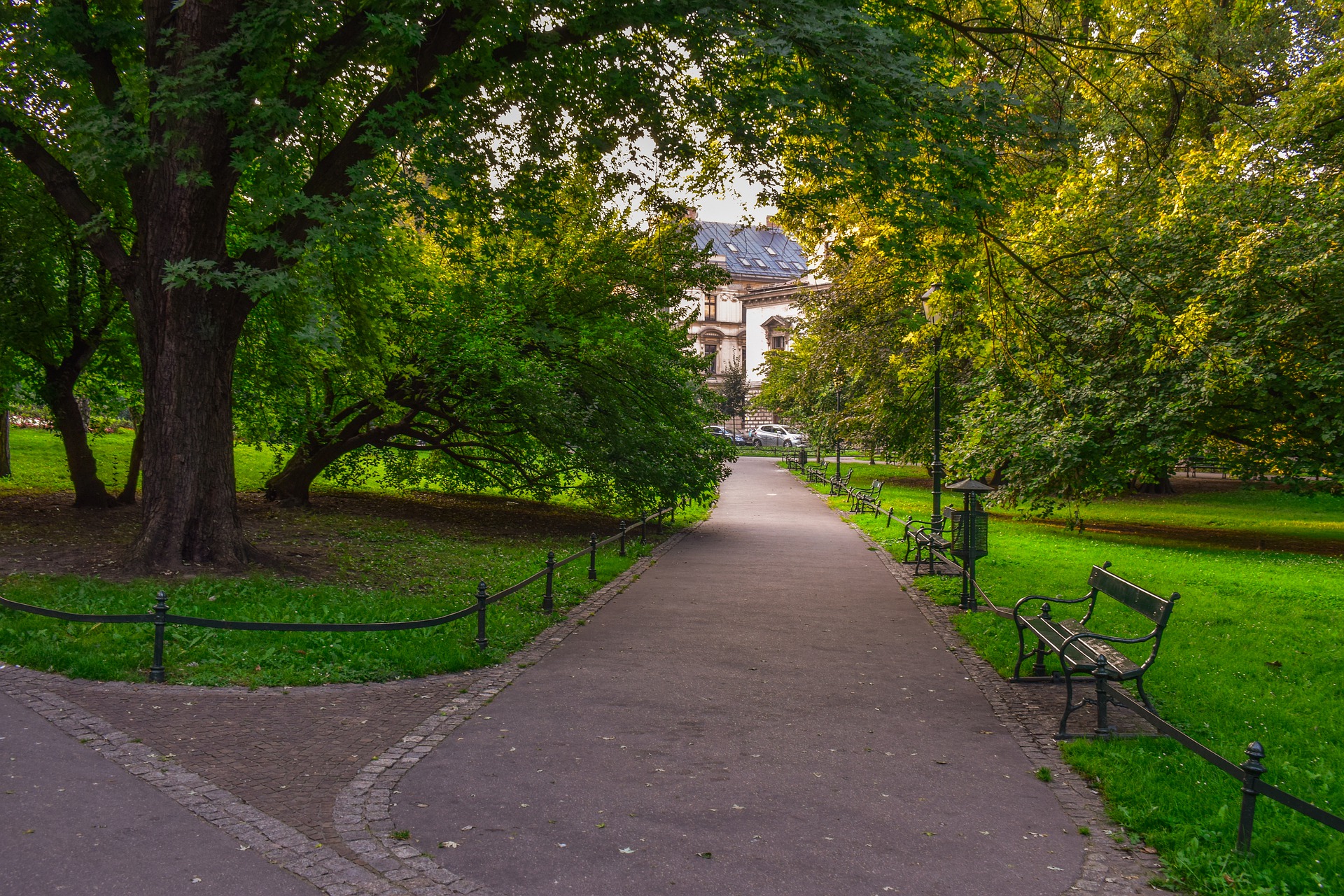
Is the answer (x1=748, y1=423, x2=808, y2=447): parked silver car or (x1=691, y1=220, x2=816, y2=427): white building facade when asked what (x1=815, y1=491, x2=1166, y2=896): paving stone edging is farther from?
(x1=691, y1=220, x2=816, y2=427): white building facade

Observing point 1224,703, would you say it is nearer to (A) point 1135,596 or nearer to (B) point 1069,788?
(A) point 1135,596

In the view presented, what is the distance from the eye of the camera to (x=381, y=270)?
13.5m

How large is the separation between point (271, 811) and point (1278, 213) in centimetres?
2005

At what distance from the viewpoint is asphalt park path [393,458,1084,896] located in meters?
4.34

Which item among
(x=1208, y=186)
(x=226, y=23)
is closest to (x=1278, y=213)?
(x=1208, y=186)

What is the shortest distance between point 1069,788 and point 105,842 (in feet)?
16.8

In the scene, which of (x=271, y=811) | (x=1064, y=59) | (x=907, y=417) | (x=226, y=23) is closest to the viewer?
(x=271, y=811)

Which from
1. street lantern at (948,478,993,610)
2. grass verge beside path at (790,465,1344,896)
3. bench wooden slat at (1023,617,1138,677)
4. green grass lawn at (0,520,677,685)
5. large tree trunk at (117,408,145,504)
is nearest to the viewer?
grass verge beside path at (790,465,1344,896)

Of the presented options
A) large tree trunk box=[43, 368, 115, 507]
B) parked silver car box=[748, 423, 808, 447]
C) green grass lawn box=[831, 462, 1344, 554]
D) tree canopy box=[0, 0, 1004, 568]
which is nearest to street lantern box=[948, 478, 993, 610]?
tree canopy box=[0, 0, 1004, 568]

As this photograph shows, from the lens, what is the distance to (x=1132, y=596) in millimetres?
7277

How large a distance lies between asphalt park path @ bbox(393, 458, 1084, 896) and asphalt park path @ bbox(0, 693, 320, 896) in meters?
0.83

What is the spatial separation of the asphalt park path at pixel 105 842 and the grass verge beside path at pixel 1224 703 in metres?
4.23

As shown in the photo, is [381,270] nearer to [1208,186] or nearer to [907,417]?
[1208,186]

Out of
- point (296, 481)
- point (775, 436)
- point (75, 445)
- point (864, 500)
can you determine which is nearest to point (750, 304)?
point (775, 436)
